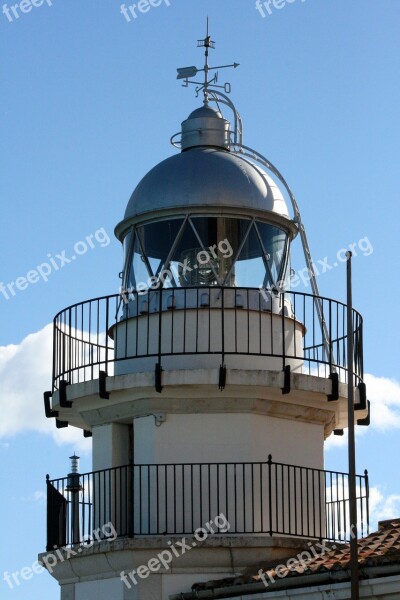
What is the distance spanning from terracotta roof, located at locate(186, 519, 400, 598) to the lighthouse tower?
1.11 ft

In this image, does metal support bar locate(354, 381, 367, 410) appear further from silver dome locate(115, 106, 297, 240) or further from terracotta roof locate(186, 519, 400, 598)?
silver dome locate(115, 106, 297, 240)

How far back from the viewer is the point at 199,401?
21.7m

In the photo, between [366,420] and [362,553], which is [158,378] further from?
[362,553]

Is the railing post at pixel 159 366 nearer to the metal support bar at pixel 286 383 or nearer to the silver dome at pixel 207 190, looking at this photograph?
the silver dome at pixel 207 190

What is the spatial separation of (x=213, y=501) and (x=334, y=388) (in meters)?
2.27

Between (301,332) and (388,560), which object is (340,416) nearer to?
(301,332)

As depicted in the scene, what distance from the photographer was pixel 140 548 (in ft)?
68.0

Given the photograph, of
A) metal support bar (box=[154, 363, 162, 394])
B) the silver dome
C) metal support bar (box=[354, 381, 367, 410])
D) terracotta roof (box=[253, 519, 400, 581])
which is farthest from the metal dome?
terracotta roof (box=[253, 519, 400, 581])

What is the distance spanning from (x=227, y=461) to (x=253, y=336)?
1.79 meters

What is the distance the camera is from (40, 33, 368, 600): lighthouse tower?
832 inches

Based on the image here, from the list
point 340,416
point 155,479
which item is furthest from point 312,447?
point 155,479

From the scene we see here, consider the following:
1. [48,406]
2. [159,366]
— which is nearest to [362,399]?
[159,366]

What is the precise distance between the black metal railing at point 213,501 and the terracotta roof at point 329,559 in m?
0.43

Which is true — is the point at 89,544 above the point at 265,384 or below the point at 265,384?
below
